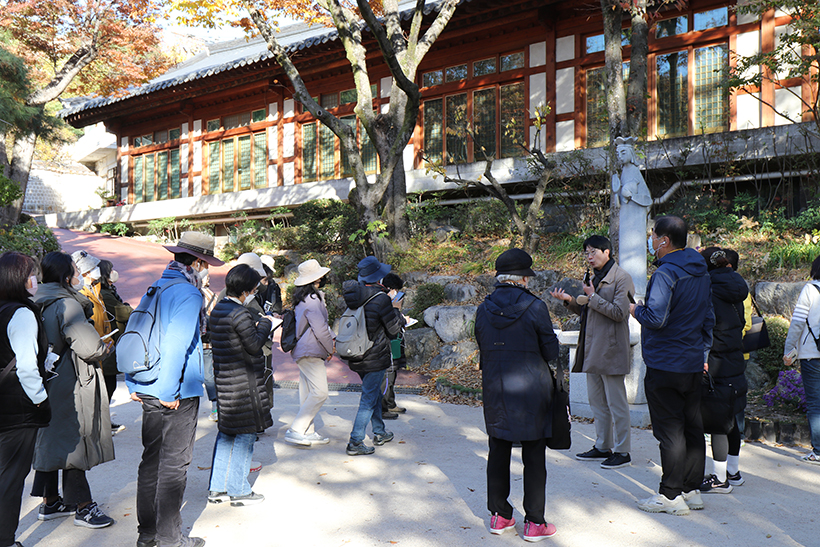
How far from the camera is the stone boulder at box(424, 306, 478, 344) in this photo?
1042 cm

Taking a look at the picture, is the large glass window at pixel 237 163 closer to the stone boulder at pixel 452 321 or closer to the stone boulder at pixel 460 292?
the stone boulder at pixel 460 292

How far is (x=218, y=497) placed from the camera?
4586mm

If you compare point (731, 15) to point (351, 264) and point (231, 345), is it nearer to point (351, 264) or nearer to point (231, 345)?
point (351, 264)

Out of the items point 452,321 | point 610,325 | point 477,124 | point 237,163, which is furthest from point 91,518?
point 237,163

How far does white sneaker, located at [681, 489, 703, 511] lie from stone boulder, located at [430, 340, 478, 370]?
545 centimetres

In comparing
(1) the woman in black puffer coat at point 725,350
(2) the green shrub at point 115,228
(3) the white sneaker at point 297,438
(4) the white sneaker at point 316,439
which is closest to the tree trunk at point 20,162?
(2) the green shrub at point 115,228

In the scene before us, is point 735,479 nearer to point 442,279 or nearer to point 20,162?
point 442,279

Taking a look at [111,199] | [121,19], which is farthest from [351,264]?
[111,199]

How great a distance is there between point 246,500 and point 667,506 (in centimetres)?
301

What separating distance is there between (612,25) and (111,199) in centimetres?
2215

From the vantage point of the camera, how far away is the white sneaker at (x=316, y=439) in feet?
20.2

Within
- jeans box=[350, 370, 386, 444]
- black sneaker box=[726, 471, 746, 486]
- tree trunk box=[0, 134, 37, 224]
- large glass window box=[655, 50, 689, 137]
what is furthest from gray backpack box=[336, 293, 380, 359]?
tree trunk box=[0, 134, 37, 224]

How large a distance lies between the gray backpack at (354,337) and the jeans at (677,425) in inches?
101

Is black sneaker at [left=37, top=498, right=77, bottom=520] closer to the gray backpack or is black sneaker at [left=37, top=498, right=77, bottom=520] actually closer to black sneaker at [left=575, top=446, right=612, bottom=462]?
the gray backpack
